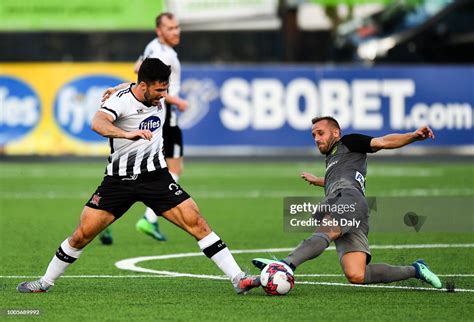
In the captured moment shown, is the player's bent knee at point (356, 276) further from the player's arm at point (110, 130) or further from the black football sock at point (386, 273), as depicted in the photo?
the player's arm at point (110, 130)

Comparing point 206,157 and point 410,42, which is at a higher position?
point 410,42

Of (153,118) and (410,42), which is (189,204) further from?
(410,42)

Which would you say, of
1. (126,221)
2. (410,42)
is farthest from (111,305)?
(410,42)

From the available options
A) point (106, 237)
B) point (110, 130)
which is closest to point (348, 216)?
point (110, 130)

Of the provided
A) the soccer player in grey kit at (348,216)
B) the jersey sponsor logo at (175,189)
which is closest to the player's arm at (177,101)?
the soccer player in grey kit at (348,216)

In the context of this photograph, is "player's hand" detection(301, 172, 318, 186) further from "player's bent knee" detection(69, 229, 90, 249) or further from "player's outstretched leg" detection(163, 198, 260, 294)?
"player's bent knee" detection(69, 229, 90, 249)

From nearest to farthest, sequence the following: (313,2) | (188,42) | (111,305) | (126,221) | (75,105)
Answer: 1. (111,305)
2. (126,221)
3. (75,105)
4. (313,2)
5. (188,42)

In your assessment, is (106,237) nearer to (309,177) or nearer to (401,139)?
(309,177)

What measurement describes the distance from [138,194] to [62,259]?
2.55ft

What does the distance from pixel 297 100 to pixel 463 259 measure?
1342 cm

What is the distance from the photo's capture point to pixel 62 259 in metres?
10.5

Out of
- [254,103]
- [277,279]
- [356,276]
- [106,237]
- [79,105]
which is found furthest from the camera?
[254,103]

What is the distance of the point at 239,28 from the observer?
29.9m

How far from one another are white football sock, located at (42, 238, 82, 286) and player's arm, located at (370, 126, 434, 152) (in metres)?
2.47
